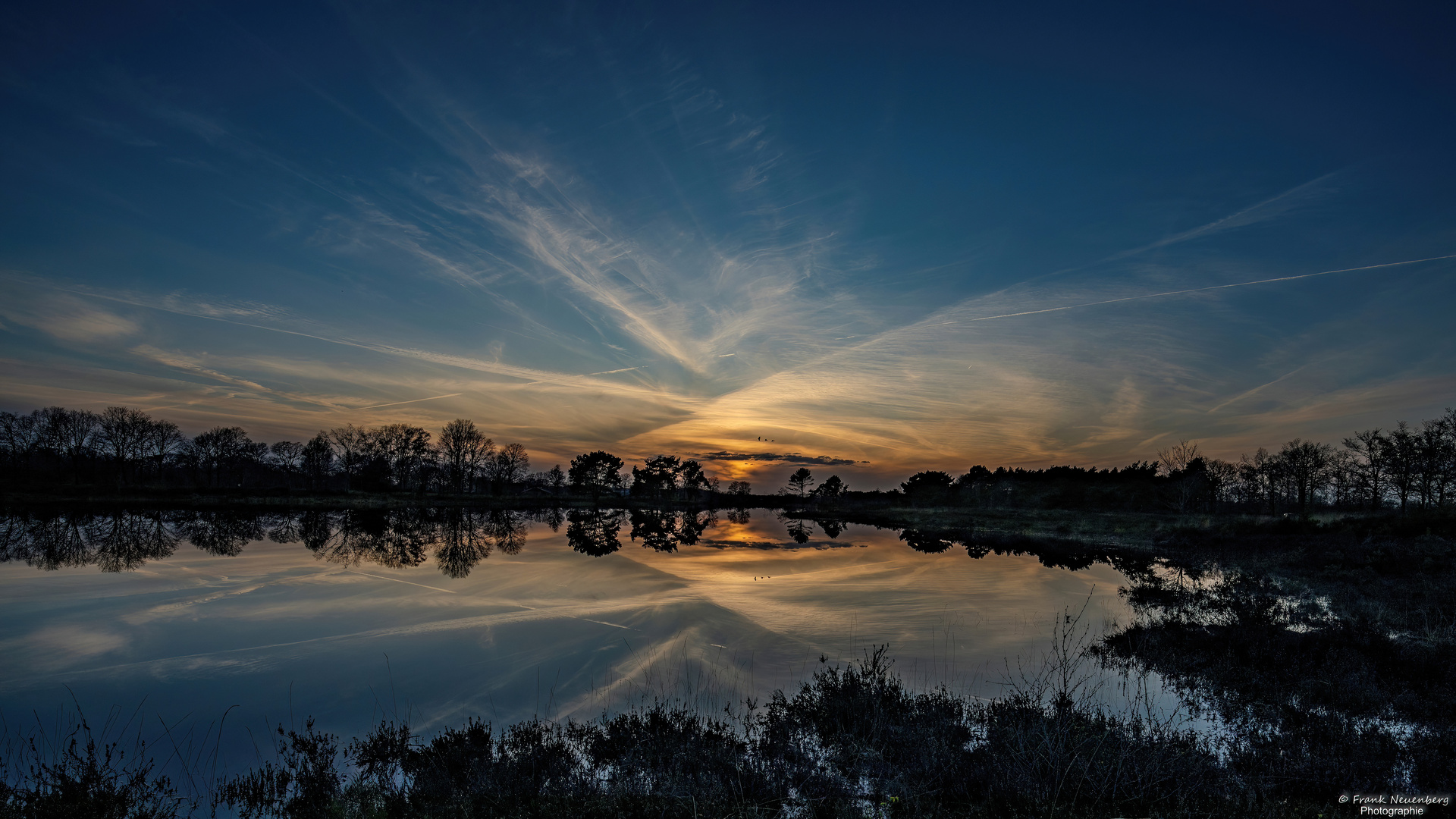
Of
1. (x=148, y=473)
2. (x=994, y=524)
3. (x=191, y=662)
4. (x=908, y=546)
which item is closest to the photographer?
(x=191, y=662)

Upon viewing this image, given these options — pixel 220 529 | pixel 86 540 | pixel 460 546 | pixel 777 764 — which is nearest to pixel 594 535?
pixel 460 546

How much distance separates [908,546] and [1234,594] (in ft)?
71.7

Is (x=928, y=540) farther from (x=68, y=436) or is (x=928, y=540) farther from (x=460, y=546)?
(x=68, y=436)

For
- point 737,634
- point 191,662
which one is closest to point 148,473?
point 191,662

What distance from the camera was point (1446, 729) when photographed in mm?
8039

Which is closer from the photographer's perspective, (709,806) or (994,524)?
(709,806)

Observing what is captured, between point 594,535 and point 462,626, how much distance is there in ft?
103

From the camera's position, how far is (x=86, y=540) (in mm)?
33438

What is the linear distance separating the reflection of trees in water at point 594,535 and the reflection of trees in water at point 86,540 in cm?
2043

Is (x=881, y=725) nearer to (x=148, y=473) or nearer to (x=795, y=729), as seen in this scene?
(x=795, y=729)

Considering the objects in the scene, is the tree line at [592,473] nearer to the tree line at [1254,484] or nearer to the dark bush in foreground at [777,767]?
the tree line at [1254,484]

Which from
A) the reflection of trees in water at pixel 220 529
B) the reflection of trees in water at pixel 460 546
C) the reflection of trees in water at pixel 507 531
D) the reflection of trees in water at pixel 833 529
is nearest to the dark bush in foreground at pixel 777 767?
the reflection of trees in water at pixel 460 546

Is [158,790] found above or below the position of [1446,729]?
below

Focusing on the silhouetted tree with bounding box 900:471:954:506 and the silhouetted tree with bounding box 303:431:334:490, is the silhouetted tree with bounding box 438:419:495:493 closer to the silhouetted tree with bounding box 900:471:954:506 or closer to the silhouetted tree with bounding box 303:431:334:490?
the silhouetted tree with bounding box 303:431:334:490
